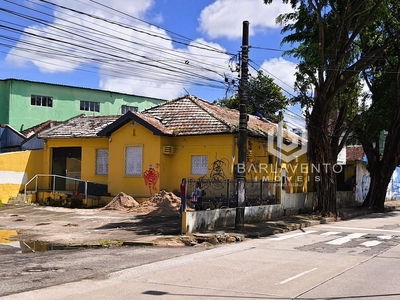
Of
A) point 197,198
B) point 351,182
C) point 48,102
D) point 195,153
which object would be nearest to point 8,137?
point 48,102

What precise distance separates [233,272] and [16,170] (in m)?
19.5

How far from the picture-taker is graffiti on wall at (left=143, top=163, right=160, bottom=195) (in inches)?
962

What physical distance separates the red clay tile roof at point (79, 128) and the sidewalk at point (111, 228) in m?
5.45

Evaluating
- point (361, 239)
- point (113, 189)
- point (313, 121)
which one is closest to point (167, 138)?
point (113, 189)

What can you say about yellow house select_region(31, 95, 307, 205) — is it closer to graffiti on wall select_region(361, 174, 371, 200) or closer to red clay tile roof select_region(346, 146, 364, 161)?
graffiti on wall select_region(361, 174, 371, 200)

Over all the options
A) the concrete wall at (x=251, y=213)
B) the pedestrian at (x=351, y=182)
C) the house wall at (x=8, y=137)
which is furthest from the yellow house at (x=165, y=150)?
the pedestrian at (x=351, y=182)

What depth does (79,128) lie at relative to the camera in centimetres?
2858

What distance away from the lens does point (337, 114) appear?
28250mm

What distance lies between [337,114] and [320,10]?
9528 mm

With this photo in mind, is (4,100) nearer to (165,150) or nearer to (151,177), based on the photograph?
(151,177)

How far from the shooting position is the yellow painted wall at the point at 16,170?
82.3 ft

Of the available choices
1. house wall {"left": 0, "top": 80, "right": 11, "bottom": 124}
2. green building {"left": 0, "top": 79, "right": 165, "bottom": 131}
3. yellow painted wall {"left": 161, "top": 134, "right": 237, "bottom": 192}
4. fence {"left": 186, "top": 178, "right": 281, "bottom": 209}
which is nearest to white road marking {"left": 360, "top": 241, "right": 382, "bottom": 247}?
fence {"left": 186, "top": 178, "right": 281, "bottom": 209}

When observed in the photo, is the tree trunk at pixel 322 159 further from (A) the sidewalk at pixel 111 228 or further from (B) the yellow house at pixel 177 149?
(B) the yellow house at pixel 177 149

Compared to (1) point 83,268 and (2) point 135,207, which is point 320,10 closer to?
(2) point 135,207
